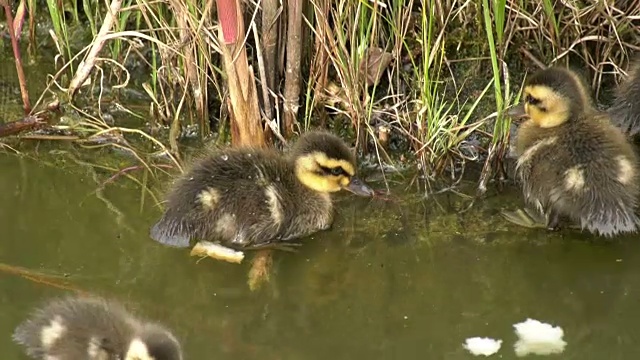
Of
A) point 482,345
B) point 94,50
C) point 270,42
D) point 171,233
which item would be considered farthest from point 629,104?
point 94,50

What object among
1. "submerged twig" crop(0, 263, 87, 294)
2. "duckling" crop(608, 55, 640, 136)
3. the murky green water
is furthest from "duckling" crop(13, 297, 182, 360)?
"duckling" crop(608, 55, 640, 136)

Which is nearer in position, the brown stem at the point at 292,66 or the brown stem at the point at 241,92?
the brown stem at the point at 241,92

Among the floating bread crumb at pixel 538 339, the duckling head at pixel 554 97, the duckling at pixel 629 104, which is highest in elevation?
the duckling head at pixel 554 97

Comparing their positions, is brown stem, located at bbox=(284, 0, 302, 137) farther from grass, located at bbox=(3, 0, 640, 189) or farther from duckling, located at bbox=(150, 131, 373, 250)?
duckling, located at bbox=(150, 131, 373, 250)

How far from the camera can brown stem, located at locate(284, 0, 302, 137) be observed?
3.87 metres

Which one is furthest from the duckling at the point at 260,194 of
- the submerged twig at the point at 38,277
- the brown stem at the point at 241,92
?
the submerged twig at the point at 38,277

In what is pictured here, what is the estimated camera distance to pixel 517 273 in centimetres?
358

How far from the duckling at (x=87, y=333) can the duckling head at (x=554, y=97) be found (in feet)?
5.09

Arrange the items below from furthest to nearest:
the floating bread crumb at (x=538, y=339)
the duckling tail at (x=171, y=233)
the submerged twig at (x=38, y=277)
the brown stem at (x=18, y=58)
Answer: the brown stem at (x=18, y=58), the duckling tail at (x=171, y=233), the submerged twig at (x=38, y=277), the floating bread crumb at (x=538, y=339)

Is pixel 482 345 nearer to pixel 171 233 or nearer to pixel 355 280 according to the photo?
pixel 355 280

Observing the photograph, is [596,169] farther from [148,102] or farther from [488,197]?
[148,102]

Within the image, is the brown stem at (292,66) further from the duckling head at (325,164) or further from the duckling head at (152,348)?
the duckling head at (152,348)

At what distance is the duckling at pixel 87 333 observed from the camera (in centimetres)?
288

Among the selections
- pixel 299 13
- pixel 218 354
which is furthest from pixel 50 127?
pixel 218 354
